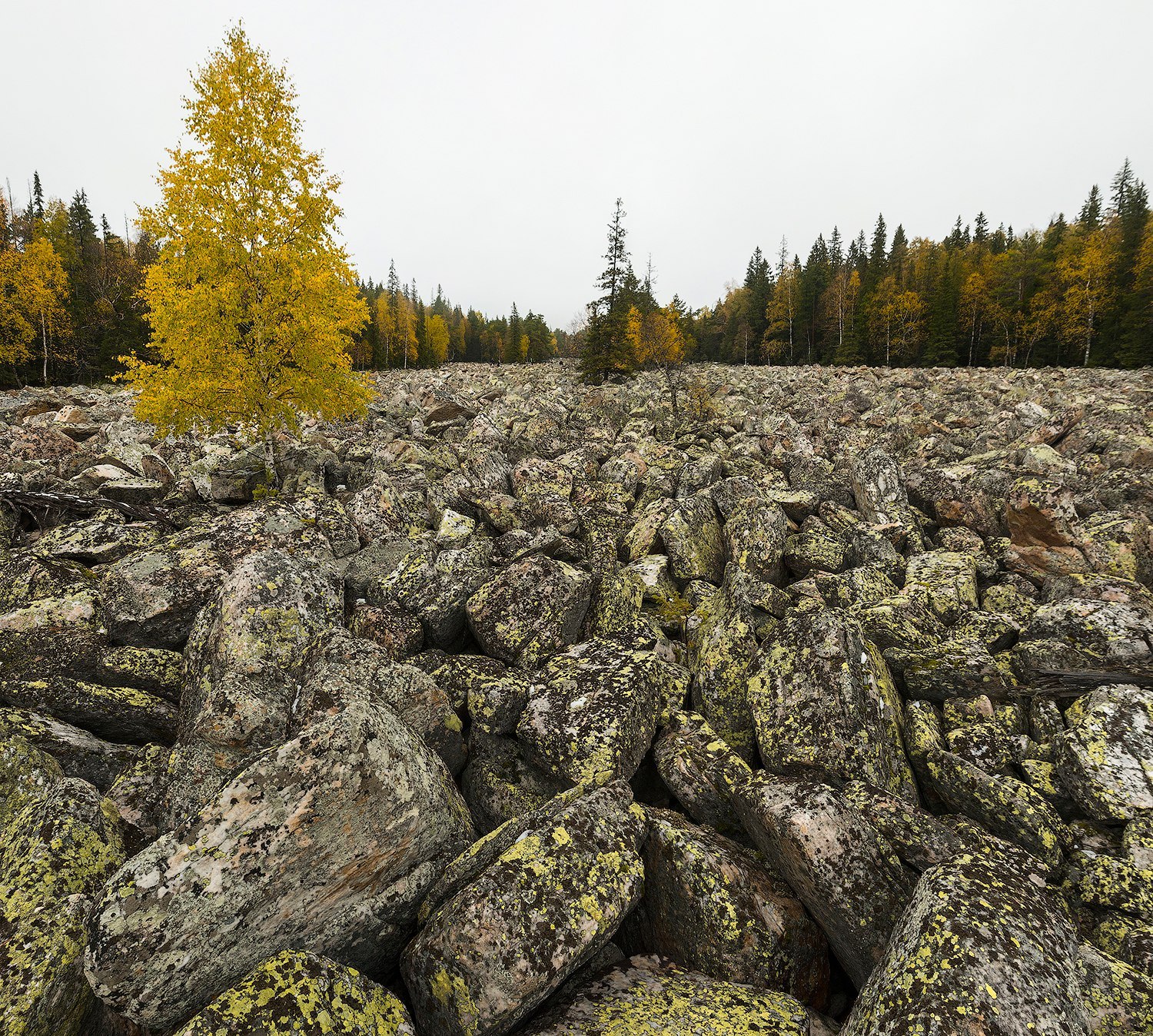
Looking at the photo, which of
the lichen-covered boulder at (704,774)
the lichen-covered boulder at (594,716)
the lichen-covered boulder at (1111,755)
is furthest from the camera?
the lichen-covered boulder at (594,716)

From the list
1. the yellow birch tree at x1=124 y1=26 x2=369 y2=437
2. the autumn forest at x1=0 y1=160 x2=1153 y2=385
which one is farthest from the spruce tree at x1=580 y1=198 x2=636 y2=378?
the yellow birch tree at x1=124 y1=26 x2=369 y2=437

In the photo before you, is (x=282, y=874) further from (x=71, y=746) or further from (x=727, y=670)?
(x=727, y=670)

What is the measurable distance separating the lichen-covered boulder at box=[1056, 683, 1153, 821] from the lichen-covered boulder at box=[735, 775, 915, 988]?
7.21ft

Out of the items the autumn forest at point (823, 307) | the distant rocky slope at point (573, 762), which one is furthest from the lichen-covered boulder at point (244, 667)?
the autumn forest at point (823, 307)

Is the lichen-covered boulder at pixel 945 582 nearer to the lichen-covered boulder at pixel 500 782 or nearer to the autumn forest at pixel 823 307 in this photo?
the lichen-covered boulder at pixel 500 782

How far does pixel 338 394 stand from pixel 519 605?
38.6 feet

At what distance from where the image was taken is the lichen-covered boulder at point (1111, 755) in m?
4.54

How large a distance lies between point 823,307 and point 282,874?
102746 mm

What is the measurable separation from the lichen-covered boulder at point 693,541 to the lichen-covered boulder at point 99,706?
7676 millimetres

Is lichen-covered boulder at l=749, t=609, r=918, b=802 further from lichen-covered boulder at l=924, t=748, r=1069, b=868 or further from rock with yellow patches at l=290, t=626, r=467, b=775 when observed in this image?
rock with yellow patches at l=290, t=626, r=467, b=775

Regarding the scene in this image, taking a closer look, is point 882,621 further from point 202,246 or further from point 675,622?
point 202,246

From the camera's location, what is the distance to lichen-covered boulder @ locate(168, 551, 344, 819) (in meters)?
5.11

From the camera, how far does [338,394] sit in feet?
52.4

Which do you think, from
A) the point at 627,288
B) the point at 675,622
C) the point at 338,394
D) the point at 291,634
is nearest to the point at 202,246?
the point at 338,394
